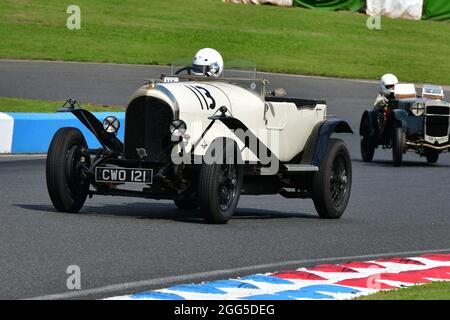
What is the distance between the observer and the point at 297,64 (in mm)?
34625

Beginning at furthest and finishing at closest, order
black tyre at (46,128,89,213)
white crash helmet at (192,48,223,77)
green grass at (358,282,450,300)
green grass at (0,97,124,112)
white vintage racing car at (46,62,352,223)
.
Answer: green grass at (0,97,124,112), white crash helmet at (192,48,223,77), black tyre at (46,128,89,213), white vintage racing car at (46,62,352,223), green grass at (358,282,450,300)

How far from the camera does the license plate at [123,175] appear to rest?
37.1ft

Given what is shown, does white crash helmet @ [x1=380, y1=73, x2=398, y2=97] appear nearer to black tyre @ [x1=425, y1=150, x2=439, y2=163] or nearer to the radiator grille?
black tyre @ [x1=425, y1=150, x2=439, y2=163]

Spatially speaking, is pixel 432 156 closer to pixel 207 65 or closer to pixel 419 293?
pixel 207 65

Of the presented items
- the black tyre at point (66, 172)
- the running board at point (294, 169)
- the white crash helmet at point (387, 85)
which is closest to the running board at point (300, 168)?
the running board at point (294, 169)

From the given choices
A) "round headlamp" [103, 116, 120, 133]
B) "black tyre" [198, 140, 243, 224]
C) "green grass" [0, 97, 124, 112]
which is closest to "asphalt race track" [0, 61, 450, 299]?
"black tyre" [198, 140, 243, 224]

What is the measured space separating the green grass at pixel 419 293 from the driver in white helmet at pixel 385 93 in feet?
44.0

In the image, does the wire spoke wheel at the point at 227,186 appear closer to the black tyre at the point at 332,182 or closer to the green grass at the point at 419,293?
the black tyre at the point at 332,182

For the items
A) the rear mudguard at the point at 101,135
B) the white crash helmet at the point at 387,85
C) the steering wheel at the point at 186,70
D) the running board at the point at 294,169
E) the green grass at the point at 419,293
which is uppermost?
the white crash helmet at the point at 387,85

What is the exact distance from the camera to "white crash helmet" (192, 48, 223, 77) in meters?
12.9

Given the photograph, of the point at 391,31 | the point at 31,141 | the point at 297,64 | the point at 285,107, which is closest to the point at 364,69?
the point at 297,64

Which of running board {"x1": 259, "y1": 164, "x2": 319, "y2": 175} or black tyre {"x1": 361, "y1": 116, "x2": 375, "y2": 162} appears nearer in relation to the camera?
running board {"x1": 259, "y1": 164, "x2": 319, "y2": 175}

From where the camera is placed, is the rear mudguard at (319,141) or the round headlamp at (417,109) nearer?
the rear mudguard at (319,141)

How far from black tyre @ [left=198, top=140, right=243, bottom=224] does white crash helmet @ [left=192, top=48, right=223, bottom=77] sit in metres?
1.62
